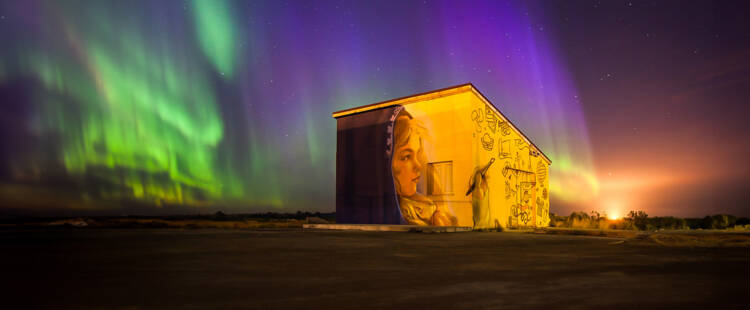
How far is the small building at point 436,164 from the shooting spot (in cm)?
2088

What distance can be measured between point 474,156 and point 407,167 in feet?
11.8

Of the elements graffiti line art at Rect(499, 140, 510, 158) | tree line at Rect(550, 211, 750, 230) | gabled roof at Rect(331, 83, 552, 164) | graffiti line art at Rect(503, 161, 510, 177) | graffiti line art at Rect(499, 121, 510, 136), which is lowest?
tree line at Rect(550, 211, 750, 230)

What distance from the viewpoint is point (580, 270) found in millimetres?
5805

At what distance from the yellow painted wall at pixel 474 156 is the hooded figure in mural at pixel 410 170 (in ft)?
0.95

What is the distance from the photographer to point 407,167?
2264 centimetres

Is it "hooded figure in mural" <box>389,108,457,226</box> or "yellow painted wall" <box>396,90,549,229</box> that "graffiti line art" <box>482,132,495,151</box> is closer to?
"yellow painted wall" <box>396,90,549,229</box>

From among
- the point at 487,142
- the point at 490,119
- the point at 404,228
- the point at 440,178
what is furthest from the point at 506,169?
the point at 404,228

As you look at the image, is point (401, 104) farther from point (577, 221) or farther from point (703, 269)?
point (703, 269)

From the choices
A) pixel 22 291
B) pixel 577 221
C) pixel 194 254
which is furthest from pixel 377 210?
pixel 22 291

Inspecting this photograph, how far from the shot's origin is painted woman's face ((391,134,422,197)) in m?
22.3

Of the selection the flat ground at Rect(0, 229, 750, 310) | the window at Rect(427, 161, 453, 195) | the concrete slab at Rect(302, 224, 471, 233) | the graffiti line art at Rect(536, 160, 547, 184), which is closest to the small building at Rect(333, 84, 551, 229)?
the window at Rect(427, 161, 453, 195)

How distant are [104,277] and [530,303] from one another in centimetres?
461

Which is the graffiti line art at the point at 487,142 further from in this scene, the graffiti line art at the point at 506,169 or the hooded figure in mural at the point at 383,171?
the hooded figure in mural at the point at 383,171

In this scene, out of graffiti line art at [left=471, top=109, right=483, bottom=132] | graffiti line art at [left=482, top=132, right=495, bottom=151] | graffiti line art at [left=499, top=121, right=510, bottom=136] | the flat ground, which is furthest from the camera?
graffiti line art at [left=499, top=121, right=510, bottom=136]
